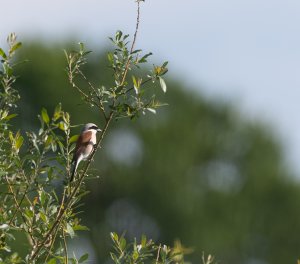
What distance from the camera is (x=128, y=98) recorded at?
17.4ft

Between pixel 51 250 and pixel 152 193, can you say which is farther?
pixel 152 193

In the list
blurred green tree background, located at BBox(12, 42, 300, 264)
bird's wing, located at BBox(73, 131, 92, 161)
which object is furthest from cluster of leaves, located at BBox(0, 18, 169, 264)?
blurred green tree background, located at BBox(12, 42, 300, 264)

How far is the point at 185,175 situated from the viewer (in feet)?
129

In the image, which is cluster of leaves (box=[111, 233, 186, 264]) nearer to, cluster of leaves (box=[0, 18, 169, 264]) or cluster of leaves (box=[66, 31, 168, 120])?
cluster of leaves (box=[0, 18, 169, 264])

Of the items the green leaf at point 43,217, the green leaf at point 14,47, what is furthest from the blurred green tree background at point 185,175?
the green leaf at point 43,217

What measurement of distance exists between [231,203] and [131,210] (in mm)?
4585

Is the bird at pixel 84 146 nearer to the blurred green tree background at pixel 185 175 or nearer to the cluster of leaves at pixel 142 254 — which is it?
the cluster of leaves at pixel 142 254

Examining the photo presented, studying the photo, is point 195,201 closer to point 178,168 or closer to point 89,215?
point 178,168

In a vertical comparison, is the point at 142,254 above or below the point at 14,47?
below

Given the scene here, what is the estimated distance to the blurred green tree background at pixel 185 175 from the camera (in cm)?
3731

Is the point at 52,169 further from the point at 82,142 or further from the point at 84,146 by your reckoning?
the point at 82,142

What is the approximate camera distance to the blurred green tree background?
37.3 metres

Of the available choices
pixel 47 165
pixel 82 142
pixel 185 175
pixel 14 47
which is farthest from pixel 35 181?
pixel 185 175

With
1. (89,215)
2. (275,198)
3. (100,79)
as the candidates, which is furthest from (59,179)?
(275,198)
